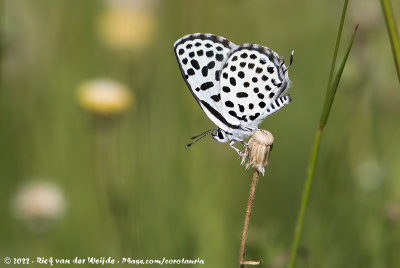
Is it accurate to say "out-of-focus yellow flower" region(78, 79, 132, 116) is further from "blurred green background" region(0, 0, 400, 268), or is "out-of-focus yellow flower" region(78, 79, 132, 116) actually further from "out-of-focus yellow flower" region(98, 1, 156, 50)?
"out-of-focus yellow flower" region(98, 1, 156, 50)

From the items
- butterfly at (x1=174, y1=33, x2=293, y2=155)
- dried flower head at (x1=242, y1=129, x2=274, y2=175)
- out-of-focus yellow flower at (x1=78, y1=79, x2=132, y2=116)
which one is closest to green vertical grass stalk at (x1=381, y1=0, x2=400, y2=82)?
dried flower head at (x1=242, y1=129, x2=274, y2=175)

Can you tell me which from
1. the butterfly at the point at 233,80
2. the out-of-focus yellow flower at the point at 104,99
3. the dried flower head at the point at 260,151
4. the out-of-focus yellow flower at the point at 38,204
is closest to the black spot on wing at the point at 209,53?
the butterfly at the point at 233,80

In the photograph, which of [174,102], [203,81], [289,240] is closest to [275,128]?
[174,102]

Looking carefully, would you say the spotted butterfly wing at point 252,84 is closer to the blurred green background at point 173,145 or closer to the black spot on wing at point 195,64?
the black spot on wing at point 195,64

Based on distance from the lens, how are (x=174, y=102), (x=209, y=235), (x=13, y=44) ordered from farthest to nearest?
(x=174, y=102), (x=13, y=44), (x=209, y=235)

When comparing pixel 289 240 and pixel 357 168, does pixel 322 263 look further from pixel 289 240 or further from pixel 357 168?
pixel 357 168

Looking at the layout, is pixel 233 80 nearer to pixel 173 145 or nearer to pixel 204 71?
pixel 204 71

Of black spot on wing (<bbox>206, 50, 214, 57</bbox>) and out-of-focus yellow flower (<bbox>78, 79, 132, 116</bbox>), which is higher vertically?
black spot on wing (<bbox>206, 50, 214, 57</bbox>)
